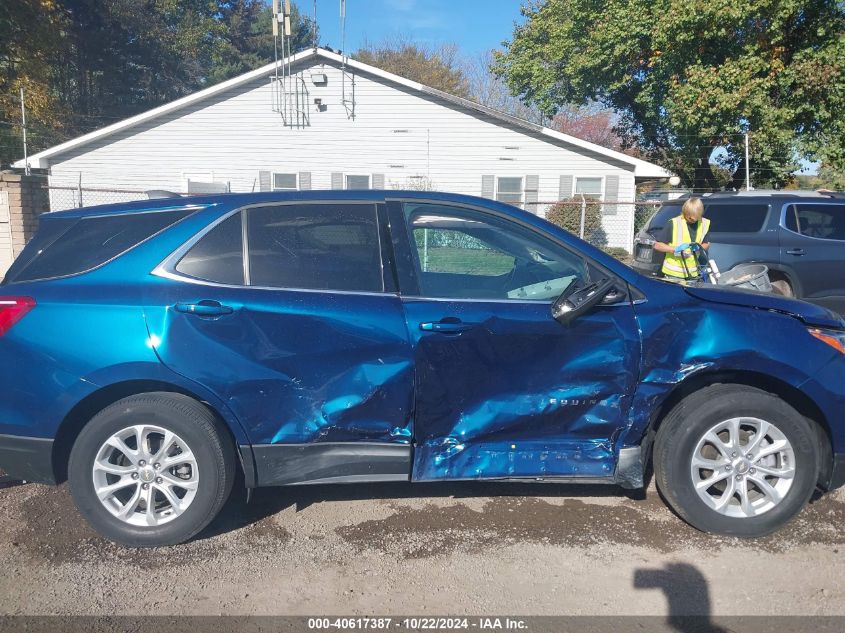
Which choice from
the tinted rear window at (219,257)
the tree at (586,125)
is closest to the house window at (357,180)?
the tinted rear window at (219,257)

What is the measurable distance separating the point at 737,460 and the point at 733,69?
1589 centimetres

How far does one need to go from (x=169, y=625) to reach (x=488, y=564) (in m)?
1.50

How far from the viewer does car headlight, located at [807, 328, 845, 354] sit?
12.2 ft

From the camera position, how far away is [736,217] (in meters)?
9.02

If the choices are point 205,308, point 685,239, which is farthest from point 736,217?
point 205,308

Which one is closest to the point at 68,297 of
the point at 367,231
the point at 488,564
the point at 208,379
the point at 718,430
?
the point at 208,379

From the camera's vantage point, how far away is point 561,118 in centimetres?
4747

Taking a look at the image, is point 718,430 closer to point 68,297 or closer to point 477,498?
point 477,498

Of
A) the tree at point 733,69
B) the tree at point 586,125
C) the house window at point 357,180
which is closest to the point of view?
the tree at point 733,69

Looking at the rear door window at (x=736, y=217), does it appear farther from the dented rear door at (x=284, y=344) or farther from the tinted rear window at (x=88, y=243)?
the tinted rear window at (x=88, y=243)

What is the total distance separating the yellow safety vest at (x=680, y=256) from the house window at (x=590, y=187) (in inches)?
494

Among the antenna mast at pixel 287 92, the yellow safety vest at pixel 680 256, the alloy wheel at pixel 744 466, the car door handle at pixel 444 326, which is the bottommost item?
the alloy wheel at pixel 744 466

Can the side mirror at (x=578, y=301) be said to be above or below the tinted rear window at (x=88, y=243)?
below

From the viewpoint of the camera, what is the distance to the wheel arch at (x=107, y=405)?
355 cm
